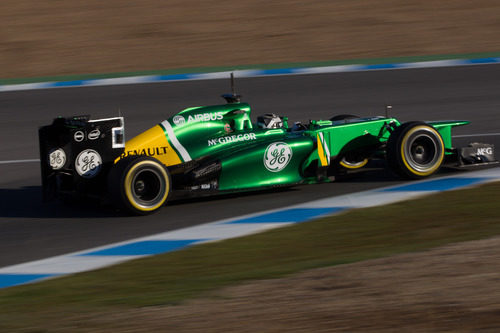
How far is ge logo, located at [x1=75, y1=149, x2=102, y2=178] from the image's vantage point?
7.78m

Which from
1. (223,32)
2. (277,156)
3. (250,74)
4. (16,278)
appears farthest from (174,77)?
(16,278)

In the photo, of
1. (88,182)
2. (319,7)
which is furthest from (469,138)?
(319,7)

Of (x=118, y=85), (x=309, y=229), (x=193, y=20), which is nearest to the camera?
(x=309, y=229)

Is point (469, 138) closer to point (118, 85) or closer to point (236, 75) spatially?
point (236, 75)

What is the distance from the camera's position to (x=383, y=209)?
24.2 ft

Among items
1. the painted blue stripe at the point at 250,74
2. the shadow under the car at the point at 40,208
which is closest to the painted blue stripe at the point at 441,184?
the shadow under the car at the point at 40,208

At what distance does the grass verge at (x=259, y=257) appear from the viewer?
5102 millimetres

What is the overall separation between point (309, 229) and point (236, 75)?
9769mm

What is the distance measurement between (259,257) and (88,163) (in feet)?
8.25

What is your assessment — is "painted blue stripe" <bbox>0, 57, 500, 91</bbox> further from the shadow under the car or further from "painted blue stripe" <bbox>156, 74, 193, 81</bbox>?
the shadow under the car

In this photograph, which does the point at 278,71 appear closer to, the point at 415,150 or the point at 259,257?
the point at 415,150

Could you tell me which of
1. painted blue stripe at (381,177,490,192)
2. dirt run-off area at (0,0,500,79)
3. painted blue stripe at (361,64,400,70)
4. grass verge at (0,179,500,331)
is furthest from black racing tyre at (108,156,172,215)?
dirt run-off area at (0,0,500,79)

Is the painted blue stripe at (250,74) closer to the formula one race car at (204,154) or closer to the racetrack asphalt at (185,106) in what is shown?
the racetrack asphalt at (185,106)

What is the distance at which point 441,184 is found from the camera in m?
8.28
